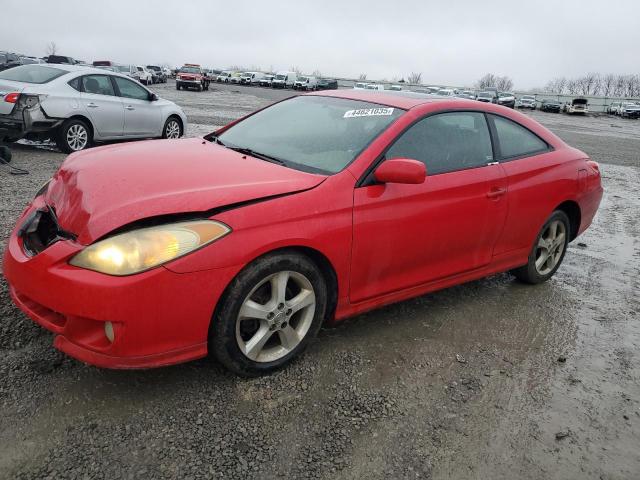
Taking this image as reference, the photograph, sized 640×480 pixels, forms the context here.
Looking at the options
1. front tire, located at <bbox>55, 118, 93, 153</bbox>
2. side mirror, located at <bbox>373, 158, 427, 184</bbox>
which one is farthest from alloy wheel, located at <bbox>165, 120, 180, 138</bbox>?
side mirror, located at <bbox>373, 158, 427, 184</bbox>

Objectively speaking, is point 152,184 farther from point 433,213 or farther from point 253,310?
point 433,213

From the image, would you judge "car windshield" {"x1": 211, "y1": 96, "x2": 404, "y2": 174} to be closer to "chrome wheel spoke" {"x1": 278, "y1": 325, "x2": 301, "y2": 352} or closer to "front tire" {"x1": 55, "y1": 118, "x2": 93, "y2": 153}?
"chrome wheel spoke" {"x1": 278, "y1": 325, "x2": 301, "y2": 352}

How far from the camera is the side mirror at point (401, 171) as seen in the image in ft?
9.71

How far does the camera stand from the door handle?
3678 millimetres

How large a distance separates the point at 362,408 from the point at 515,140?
2.50 meters

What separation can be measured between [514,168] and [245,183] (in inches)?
85.2

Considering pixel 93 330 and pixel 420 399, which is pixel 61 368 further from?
pixel 420 399

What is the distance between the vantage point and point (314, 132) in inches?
138

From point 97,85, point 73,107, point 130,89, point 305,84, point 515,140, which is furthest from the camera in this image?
point 305,84

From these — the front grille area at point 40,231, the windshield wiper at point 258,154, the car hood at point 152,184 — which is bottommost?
the front grille area at point 40,231

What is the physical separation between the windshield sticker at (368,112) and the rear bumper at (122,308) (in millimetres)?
1524

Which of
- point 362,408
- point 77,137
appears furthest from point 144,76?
point 362,408

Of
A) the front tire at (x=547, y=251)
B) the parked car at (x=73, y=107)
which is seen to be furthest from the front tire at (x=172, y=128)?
the front tire at (x=547, y=251)

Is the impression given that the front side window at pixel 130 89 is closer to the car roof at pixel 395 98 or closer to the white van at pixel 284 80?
the car roof at pixel 395 98
